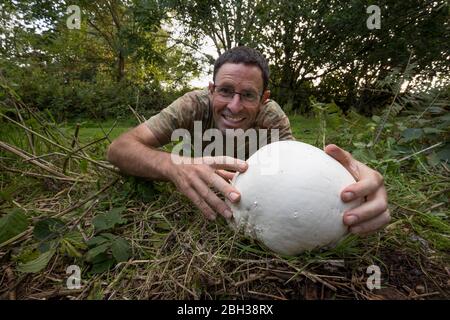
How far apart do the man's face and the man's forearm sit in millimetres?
488

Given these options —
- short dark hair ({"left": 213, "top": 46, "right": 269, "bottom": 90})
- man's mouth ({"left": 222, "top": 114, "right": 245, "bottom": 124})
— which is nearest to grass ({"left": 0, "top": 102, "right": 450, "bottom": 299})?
man's mouth ({"left": 222, "top": 114, "right": 245, "bottom": 124})

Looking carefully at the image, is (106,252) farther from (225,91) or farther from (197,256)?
(225,91)

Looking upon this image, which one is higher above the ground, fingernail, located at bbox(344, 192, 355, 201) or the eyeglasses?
the eyeglasses

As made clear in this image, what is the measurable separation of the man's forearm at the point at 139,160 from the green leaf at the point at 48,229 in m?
0.41

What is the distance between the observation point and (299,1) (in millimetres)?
6520

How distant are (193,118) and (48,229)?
108 cm

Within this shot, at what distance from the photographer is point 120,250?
1.21 metres

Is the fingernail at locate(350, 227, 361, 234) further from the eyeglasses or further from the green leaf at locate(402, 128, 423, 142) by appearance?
the green leaf at locate(402, 128, 423, 142)

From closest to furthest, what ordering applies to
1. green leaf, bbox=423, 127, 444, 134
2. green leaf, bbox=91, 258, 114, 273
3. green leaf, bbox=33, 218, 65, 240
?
green leaf, bbox=91, 258, 114, 273 < green leaf, bbox=33, 218, 65, 240 < green leaf, bbox=423, 127, 444, 134

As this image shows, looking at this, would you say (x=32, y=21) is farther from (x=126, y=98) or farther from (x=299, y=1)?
(x=299, y=1)

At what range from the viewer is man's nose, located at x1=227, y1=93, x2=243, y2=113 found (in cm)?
187

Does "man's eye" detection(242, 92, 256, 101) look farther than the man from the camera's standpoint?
Yes

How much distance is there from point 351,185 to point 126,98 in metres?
8.55

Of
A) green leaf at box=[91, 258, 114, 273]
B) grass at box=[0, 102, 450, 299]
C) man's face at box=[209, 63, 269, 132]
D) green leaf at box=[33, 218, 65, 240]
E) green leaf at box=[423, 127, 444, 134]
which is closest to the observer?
grass at box=[0, 102, 450, 299]
